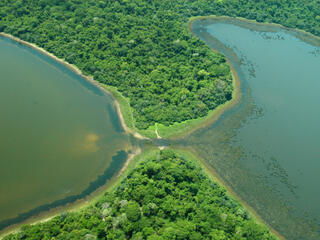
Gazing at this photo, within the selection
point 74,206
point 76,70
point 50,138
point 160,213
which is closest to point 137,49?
point 76,70

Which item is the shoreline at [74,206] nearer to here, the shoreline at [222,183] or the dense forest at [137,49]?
the shoreline at [222,183]

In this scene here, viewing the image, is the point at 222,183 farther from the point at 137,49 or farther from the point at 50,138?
the point at 137,49

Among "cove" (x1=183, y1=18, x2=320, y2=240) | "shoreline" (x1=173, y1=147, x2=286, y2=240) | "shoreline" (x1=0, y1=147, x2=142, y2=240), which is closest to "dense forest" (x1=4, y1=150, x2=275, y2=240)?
"shoreline" (x1=0, y1=147, x2=142, y2=240)

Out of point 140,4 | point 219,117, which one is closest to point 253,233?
point 219,117

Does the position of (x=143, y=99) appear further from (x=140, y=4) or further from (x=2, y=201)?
(x=140, y=4)

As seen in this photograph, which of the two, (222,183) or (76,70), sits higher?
(76,70)

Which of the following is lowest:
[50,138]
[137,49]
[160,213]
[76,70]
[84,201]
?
[84,201]
